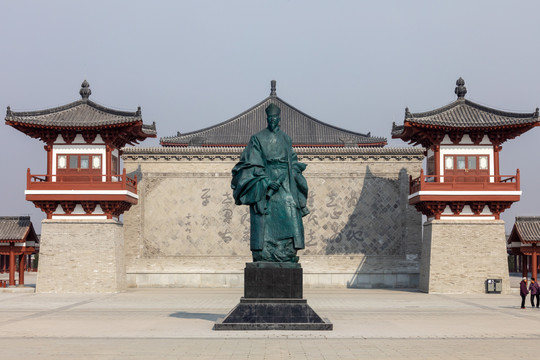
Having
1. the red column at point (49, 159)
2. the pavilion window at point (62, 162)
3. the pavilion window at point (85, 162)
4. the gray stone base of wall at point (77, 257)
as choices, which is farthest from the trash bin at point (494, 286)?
the red column at point (49, 159)

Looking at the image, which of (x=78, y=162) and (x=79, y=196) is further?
(x=78, y=162)

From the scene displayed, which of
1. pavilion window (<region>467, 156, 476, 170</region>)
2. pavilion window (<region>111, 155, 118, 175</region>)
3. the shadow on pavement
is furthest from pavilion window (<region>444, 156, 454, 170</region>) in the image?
the shadow on pavement

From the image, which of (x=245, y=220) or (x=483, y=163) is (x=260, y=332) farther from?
(x=245, y=220)

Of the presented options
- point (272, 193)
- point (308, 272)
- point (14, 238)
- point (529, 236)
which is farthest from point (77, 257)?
point (529, 236)

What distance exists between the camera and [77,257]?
1278 inches

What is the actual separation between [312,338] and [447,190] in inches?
713

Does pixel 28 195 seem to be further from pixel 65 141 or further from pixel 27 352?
pixel 27 352

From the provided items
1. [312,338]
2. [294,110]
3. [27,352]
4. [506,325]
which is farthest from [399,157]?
[27,352]

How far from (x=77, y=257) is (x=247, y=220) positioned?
9279 mm

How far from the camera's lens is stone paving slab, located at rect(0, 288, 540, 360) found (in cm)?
1339

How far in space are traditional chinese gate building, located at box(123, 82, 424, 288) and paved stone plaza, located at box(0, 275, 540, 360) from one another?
9.79 metres

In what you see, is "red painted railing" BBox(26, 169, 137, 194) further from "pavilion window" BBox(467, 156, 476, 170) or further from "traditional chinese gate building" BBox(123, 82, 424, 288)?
"pavilion window" BBox(467, 156, 476, 170)

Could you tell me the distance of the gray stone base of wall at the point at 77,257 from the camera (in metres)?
32.3

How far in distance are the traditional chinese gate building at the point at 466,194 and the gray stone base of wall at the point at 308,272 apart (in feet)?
12.8
